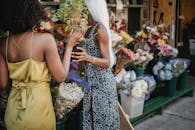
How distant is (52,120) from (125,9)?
393 centimetres

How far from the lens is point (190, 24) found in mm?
8555

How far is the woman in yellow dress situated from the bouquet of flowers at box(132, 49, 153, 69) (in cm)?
270

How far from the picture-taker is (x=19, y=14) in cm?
233

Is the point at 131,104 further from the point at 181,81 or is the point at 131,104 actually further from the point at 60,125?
the point at 181,81

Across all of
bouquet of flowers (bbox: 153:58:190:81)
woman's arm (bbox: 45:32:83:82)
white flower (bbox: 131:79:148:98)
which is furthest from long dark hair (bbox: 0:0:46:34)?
bouquet of flowers (bbox: 153:58:190:81)

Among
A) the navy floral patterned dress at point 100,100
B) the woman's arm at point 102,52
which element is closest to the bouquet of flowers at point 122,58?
the navy floral patterned dress at point 100,100

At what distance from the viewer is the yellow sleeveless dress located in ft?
8.14

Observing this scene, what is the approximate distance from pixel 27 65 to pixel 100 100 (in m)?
1.10

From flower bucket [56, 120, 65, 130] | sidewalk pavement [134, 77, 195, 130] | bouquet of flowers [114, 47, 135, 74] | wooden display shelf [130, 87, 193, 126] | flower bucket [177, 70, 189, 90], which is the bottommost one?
sidewalk pavement [134, 77, 195, 130]

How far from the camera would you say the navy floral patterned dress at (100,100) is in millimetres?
3350

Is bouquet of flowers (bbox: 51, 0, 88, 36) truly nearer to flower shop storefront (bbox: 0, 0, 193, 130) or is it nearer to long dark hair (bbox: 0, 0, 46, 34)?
flower shop storefront (bbox: 0, 0, 193, 130)

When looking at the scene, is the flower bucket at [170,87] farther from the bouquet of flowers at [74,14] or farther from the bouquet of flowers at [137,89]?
the bouquet of flowers at [74,14]

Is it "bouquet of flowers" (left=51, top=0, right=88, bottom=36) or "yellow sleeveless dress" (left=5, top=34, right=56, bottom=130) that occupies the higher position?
"bouquet of flowers" (left=51, top=0, right=88, bottom=36)

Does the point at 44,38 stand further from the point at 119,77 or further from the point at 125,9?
the point at 125,9
